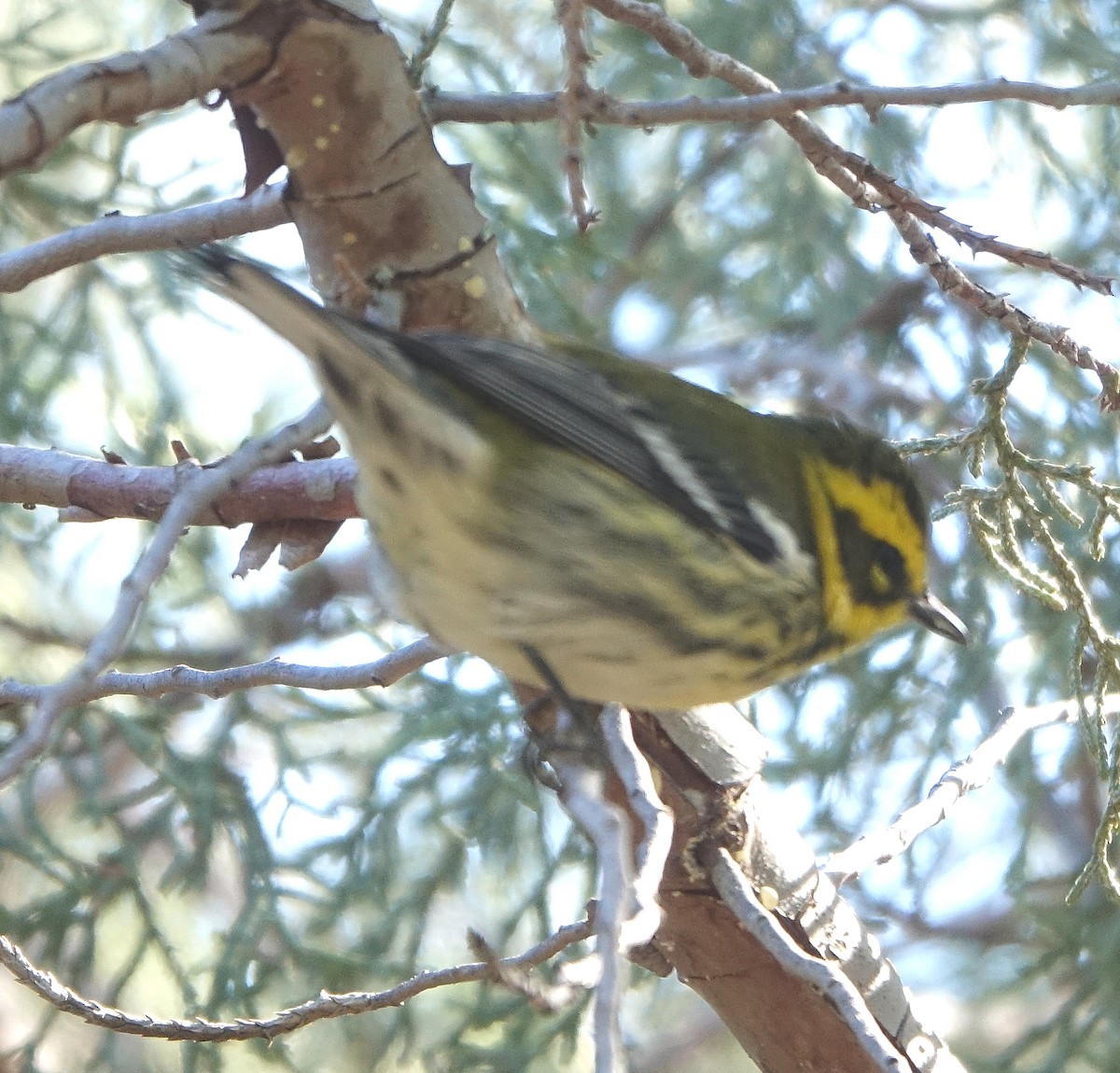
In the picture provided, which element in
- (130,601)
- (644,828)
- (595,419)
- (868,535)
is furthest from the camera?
(868,535)

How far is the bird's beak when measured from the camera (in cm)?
261

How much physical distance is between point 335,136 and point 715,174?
315 centimetres

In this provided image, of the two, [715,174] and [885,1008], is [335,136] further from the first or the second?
[715,174]

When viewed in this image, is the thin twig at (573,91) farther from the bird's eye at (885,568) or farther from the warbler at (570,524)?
the bird's eye at (885,568)

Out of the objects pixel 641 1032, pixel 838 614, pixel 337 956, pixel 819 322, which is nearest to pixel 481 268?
pixel 838 614

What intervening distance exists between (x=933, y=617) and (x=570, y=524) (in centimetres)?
79

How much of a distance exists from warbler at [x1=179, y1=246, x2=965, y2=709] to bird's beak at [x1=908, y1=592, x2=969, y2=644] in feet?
0.53

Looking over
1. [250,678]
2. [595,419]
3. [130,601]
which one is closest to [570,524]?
[595,419]

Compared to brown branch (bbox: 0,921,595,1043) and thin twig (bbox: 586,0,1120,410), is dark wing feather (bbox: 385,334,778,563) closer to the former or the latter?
thin twig (bbox: 586,0,1120,410)

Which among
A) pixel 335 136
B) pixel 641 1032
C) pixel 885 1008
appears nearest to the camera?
pixel 335 136

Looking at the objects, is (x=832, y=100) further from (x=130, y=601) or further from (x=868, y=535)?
(x=130, y=601)

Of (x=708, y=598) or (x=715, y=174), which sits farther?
(x=715, y=174)

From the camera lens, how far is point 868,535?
253 centimetres

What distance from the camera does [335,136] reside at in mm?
2033
